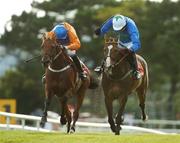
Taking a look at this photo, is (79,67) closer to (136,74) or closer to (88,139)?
(136,74)

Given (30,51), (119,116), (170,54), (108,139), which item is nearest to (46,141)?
(108,139)

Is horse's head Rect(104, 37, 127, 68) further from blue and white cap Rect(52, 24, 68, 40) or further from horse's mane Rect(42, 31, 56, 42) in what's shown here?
blue and white cap Rect(52, 24, 68, 40)

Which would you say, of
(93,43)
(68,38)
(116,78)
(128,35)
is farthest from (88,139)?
(93,43)

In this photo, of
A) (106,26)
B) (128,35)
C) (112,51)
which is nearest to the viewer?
(112,51)

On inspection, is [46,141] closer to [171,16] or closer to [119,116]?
[119,116]

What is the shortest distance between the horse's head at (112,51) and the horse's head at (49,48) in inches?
42.5

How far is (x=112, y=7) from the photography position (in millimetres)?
58031

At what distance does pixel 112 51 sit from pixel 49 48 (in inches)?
50.7

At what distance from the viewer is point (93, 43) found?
53.5 metres

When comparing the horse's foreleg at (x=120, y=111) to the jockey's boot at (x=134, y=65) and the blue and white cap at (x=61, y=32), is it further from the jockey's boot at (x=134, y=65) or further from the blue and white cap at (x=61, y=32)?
the blue and white cap at (x=61, y=32)

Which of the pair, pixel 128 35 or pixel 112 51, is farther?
pixel 128 35

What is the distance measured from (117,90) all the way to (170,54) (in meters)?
38.2

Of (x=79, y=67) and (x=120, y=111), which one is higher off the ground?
(x=79, y=67)

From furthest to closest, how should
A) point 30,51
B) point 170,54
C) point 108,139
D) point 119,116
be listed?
point 30,51 → point 170,54 → point 119,116 → point 108,139
